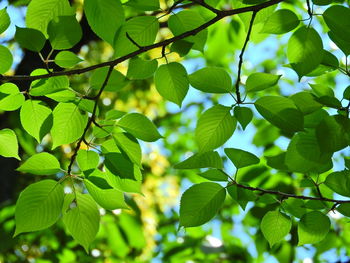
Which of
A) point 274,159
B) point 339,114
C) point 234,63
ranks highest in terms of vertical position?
point 339,114

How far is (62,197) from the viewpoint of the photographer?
2.27 ft

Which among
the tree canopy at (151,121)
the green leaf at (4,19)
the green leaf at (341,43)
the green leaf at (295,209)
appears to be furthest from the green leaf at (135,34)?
the green leaf at (295,209)

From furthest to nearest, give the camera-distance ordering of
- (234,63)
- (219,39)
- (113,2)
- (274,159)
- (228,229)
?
(234,63)
(228,229)
(219,39)
(274,159)
(113,2)

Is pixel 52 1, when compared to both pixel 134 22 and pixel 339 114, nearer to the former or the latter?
pixel 134 22

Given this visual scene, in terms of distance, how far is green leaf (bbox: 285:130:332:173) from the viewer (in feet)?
2.17

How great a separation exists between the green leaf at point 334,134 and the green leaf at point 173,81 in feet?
0.65

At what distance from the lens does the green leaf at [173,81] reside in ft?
2.30

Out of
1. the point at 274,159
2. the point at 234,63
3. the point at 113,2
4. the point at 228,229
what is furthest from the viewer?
the point at 234,63

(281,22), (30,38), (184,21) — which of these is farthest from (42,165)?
(281,22)

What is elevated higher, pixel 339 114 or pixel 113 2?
pixel 113 2

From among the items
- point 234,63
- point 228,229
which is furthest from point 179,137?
point 228,229

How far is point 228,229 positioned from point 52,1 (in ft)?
7.59

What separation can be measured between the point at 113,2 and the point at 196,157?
25cm

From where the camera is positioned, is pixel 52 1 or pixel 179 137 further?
pixel 179 137
